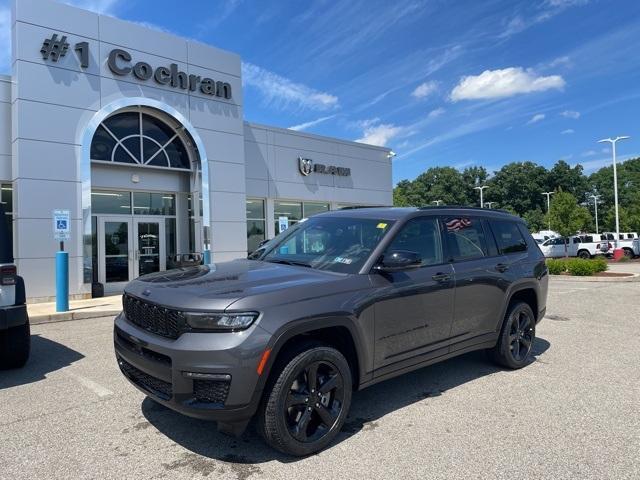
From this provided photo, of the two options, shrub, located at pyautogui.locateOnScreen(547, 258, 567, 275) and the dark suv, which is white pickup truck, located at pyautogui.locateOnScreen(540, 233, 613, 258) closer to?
shrub, located at pyautogui.locateOnScreen(547, 258, 567, 275)

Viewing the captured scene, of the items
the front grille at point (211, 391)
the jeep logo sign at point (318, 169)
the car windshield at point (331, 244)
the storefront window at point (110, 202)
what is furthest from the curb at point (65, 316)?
the jeep logo sign at point (318, 169)

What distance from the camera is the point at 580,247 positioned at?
33.1 metres

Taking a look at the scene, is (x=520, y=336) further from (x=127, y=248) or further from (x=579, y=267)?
(x=579, y=267)

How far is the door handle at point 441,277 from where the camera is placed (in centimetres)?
431

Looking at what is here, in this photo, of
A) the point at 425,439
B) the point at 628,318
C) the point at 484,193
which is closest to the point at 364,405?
the point at 425,439

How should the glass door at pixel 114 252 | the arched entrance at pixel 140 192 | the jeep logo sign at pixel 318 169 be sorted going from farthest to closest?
the jeep logo sign at pixel 318 169 < the glass door at pixel 114 252 < the arched entrance at pixel 140 192

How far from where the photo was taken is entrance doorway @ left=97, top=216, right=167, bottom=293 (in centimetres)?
1397

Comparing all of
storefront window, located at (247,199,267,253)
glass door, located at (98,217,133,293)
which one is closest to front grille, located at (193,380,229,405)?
glass door, located at (98,217,133,293)

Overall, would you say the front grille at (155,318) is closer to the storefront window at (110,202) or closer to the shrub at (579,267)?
the storefront window at (110,202)

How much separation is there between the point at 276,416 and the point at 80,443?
5.30 ft

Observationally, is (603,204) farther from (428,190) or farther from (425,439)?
(425,439)

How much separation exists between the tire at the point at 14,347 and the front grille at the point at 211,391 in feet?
11.8

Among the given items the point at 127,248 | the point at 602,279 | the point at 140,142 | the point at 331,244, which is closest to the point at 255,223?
the point at 127,248

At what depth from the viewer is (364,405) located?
4305 mm
